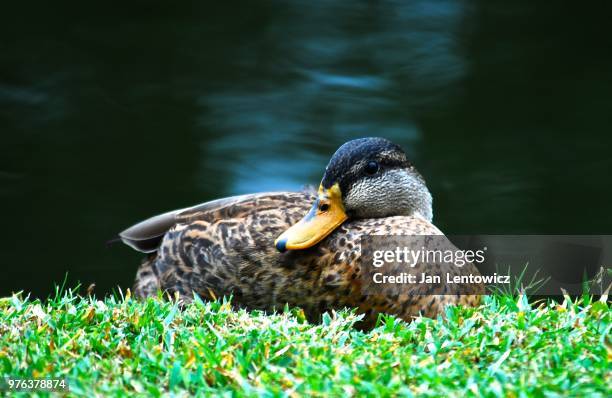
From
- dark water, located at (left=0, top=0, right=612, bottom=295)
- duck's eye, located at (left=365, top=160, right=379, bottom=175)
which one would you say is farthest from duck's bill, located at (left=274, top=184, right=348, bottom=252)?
dark water, located at (left=0, top=0, right=612, bottom=295)

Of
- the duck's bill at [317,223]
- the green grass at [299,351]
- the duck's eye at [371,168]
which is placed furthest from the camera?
the duck's eye at [371,168]

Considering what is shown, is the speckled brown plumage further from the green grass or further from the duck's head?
the green grass

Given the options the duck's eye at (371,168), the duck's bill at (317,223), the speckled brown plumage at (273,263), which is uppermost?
the duck's eye at (371,168)

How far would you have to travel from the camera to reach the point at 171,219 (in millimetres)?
5141

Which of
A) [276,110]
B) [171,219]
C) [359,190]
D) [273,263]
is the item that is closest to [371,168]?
[359,190]

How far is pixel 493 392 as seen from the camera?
2619 mm

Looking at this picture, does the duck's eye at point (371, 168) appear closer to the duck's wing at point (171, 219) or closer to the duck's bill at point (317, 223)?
the duck's bill at point (317, 223)

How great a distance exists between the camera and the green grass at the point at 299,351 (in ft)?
8.89

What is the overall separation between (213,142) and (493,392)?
552 cm

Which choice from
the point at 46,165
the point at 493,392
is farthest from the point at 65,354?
the point at 46,165

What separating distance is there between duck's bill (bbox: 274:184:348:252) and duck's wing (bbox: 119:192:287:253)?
1.50 ft

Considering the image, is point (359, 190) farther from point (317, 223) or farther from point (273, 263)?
point (273, 263)

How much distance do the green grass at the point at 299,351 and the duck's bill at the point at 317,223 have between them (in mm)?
652

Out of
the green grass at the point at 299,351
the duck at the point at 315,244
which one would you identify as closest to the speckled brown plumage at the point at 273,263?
the duck at the point at 315,244
